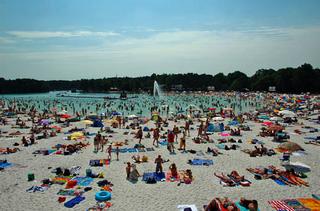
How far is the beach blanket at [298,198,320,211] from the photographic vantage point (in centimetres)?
789

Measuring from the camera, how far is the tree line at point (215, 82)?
240ft

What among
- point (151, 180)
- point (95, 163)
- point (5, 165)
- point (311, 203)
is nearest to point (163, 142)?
point (95, 163)

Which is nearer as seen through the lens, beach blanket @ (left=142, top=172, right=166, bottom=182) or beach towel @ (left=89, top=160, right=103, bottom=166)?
beach blanket @ (left=142, top=172, right=166, bottom=182)

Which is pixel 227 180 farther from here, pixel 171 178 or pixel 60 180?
pixel 60 180

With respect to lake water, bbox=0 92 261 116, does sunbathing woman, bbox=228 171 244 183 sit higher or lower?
higher

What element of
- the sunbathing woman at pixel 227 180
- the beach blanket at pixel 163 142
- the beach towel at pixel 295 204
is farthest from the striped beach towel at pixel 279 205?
the beach blanket at pixel 163 142

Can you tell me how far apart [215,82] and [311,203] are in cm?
10398

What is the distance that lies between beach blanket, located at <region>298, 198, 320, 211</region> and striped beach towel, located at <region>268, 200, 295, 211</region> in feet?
1.81

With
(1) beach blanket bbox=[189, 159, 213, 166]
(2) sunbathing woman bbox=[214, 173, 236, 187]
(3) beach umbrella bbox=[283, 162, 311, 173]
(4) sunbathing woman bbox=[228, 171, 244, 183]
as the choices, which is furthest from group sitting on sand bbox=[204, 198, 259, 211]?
(1) beach blanket bbox=[189, 159, 213, 166]

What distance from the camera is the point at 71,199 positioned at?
342 inches

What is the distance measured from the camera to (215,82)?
4326 inches

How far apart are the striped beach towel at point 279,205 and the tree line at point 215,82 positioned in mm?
73047

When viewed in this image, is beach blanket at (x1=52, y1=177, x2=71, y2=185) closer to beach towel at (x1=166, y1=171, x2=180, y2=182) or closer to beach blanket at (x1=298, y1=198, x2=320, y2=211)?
beach towel at (x1=166, y1=171, x2=180, y2=182)

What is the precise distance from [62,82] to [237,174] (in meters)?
197
